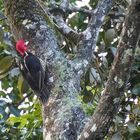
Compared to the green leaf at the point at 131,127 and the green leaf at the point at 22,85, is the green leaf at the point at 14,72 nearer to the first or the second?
the green leaf at the point at 22,85

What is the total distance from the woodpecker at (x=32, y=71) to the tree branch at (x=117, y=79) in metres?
0.56

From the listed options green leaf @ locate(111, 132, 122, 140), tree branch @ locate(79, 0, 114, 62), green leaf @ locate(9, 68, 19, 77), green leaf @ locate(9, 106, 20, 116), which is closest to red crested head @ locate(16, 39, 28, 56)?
green leaf @ locate(9, 68, 19, 77)

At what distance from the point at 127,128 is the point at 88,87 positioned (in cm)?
83

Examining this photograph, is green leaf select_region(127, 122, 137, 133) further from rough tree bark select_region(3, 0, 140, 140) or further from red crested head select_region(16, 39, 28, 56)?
red crested head select_region(16, 39, 28, 56)

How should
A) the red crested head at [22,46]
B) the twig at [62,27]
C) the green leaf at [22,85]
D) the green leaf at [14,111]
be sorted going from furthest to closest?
the green leaf at [14,111] < the green leaf at [22,85] < the twig at [62,27] < the red crested head at [22,46]

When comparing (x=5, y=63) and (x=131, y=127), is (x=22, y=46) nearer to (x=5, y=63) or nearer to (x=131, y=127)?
(x=5, y=63)

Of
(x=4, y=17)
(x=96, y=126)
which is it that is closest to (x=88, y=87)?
(x=4, y=17)

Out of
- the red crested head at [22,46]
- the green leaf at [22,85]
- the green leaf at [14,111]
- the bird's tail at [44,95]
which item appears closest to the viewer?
the bird's tail at [44,95]

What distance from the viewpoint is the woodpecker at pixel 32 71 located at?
7.22 ft

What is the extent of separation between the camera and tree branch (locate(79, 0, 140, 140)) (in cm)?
156

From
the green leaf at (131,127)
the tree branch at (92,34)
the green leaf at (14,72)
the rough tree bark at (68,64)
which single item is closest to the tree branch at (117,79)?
the rough tree bark at (68,64)

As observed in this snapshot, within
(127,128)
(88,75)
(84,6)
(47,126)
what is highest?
(84,6)

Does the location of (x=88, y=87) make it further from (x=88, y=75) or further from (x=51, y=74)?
(x=51, y=74)

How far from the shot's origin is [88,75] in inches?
105
